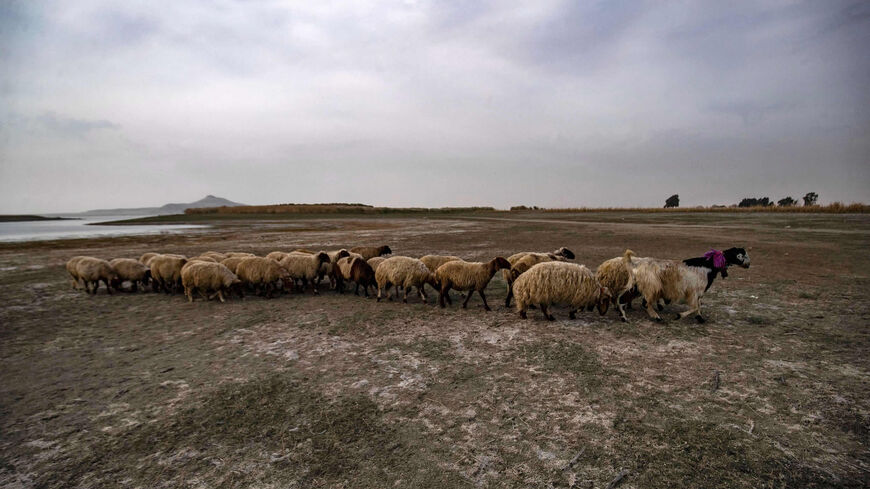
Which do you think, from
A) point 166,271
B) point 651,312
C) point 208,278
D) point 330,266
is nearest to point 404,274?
point 330,266

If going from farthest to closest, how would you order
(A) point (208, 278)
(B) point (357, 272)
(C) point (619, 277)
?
(B) point (357, 272) → (A) point (208, 278) → (C) point (619, 277)

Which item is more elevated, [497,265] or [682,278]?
[497,265]

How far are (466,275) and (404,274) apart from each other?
1649 millimetres

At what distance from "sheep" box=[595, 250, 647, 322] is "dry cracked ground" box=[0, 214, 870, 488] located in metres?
0.55

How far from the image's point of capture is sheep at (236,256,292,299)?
9.70m

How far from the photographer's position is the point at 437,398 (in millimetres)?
4180

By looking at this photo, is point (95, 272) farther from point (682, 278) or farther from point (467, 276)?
point (682, 278)

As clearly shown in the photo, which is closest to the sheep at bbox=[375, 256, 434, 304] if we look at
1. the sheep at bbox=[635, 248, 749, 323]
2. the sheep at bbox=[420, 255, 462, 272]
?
the sheep at bbox=[420, 255, 462, 272]

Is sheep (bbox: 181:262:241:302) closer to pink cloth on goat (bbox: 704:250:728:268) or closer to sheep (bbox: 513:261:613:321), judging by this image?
sheep (bbox: 513:261:613:321)

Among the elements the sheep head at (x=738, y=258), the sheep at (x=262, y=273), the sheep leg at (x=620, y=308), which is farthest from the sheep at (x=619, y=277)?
the sheep at (x=262, y=273)

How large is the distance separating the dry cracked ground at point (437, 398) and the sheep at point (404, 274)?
117cm

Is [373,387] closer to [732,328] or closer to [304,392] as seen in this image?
[304,392]

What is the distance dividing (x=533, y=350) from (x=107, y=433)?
5391 mm

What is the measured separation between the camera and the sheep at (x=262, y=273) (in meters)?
9.70
